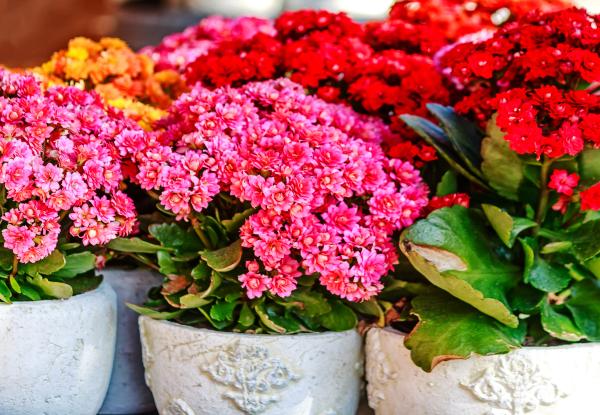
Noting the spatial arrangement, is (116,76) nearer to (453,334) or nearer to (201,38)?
(201,38)

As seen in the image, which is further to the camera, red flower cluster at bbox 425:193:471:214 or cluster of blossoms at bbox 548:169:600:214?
red flower cluster at bbox 425:193:471:214

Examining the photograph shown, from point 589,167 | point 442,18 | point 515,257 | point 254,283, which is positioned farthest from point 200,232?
point 442,18

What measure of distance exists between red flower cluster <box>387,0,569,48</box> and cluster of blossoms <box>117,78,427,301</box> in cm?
66

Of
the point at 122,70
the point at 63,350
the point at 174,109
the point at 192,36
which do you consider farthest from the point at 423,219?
the point at 192,36

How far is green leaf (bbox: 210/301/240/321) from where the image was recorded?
54.3 inches

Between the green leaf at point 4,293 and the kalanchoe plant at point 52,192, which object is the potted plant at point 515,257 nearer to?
the kalanchoe plant at point 52,192

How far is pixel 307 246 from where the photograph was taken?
132 centimetres

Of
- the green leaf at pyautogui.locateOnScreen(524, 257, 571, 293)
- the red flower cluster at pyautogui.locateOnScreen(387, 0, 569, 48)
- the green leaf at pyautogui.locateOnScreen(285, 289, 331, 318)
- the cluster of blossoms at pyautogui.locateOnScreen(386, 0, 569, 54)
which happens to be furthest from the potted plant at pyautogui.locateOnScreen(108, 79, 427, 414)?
the red flower cluster at pyautogui.locateOnScreen(387, 0, 569, 48)

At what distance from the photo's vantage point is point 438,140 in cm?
155

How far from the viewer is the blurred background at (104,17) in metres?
5.01

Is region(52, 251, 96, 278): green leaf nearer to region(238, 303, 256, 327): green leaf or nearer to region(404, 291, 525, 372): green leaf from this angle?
region(238, 303, 256, 327): green leaf

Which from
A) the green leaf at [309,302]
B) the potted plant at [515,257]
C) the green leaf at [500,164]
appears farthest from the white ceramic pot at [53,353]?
the green leaf at [500,164]

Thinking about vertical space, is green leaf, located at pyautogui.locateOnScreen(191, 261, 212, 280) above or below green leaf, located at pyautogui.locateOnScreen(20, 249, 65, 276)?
below

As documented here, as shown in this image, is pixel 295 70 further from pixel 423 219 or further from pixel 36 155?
pixel 36 155
